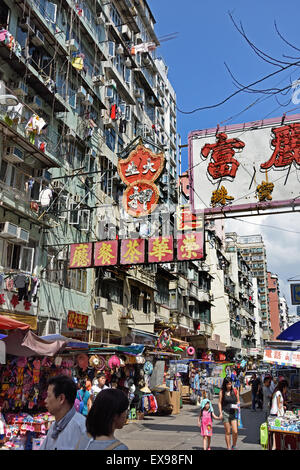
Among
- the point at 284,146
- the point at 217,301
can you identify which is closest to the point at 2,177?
the point at 284,146

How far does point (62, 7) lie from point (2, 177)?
1087 centimetres

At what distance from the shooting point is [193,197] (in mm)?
12195

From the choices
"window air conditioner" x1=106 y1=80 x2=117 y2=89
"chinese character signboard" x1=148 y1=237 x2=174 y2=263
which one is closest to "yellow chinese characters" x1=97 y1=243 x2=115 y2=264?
"chinese character signboard" x1=148 y1=237 x2=174 y2=263

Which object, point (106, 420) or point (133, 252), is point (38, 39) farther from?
point (106, 420)

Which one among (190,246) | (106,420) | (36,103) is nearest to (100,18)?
(36,103)

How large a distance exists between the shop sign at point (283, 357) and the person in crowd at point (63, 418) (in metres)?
6.86

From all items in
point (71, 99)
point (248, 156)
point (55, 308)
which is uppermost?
point (71, 99)

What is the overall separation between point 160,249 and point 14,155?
689cm

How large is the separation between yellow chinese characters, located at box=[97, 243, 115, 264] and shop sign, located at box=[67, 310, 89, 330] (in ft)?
16.2

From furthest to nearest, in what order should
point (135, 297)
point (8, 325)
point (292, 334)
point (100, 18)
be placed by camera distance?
point (135, 297) → point (100, 18) → point (292, 334) → point (8, 325)

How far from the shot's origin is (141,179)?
45.3ft

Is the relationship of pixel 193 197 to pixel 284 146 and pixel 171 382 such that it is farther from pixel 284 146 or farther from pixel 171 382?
pixel 171 382

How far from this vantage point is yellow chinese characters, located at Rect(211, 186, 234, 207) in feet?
38.7

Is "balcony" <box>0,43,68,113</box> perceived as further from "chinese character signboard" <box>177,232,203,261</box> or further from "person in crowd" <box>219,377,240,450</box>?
"person in crowd" <box>219,377,240,450</box>
